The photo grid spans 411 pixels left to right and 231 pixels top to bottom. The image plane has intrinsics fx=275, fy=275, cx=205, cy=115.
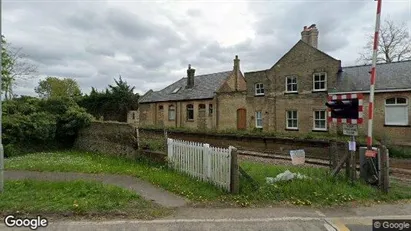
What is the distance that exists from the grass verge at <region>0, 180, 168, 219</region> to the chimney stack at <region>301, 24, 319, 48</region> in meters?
22.0

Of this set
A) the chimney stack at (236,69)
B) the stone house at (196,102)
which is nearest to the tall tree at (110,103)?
the stone house at (196,102)

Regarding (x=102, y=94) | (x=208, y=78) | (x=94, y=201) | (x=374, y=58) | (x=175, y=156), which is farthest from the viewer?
(x=102, y=94)

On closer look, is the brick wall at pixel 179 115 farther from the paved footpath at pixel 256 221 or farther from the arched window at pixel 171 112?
the paved footpath at pixel 256 221

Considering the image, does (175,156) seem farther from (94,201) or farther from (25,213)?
(25,213)

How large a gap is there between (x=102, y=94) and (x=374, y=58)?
125 feet

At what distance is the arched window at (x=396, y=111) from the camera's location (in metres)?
17.6

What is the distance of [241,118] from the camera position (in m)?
28.3

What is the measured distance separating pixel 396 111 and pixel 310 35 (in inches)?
375

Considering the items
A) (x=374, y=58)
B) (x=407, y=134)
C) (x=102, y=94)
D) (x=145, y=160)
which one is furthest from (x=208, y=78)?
(x=374, y=58)

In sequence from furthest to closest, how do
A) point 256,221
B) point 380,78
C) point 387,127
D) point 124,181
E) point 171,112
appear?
point 171,112, point 380,78, point 387,127, point 124,181, point 256,221

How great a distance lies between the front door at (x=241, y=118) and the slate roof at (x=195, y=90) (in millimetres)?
3875

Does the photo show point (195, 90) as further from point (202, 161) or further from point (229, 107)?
point (202, 161)

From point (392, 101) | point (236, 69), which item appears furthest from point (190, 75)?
point (392, 101)

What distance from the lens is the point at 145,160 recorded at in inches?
455
